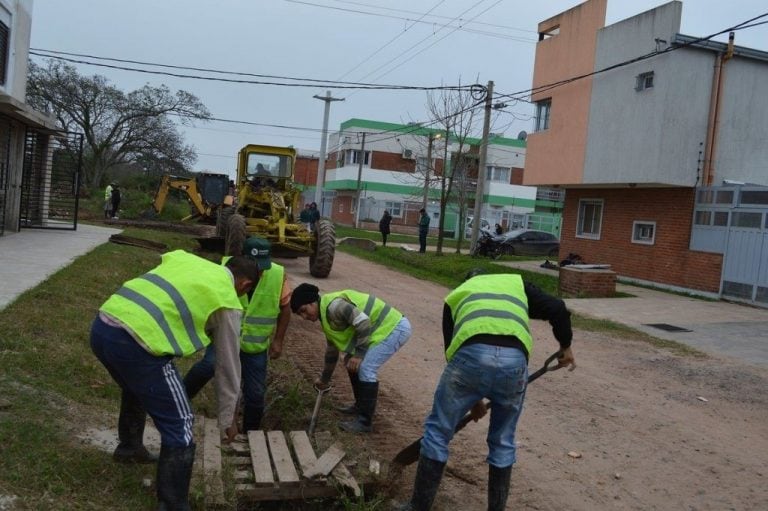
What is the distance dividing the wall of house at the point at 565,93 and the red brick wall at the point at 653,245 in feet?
4.65

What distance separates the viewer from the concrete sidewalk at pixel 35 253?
8.89 m

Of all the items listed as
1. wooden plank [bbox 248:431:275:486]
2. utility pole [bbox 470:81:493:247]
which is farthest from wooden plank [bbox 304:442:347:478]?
utility pole [bbox 470:81:493:247]

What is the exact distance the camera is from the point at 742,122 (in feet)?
57.0

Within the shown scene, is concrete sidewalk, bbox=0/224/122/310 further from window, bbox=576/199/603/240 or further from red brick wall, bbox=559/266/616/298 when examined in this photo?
window, bbox=576/199/603/240

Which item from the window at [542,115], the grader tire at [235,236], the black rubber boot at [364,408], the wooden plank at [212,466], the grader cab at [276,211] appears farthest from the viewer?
the window at [542,115]

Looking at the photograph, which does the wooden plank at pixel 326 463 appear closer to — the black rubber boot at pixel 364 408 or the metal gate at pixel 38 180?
the black rubber boot at pixel 364 408

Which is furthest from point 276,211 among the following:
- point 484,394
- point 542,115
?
point 484,394

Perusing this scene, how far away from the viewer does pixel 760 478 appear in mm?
5395

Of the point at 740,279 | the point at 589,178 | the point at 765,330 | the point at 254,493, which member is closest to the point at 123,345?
the point at 254,493

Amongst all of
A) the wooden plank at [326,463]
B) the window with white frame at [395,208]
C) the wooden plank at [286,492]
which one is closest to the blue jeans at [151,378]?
the wooden plank at [286,492]

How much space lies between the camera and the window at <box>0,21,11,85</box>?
1546 centimetres

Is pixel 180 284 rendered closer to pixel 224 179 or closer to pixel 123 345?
pixel 123 345

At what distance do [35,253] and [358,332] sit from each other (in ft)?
29.5

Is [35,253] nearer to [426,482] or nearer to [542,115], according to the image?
[426,482]
